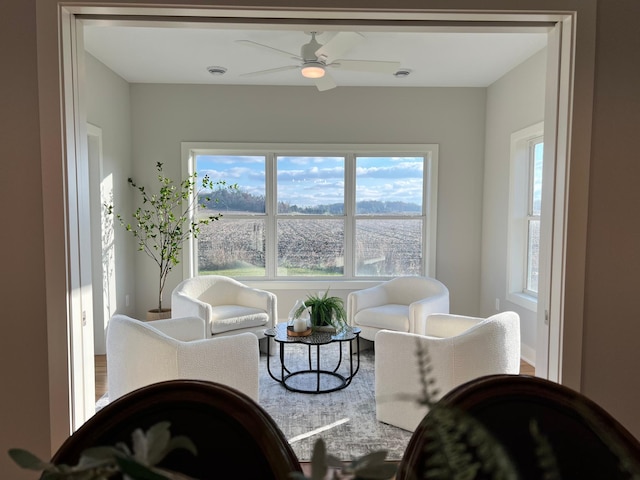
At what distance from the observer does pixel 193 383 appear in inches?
35.5

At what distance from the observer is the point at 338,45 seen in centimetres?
283

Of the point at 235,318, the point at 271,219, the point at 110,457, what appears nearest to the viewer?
the point at 110,457

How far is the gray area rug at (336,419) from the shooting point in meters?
2.43

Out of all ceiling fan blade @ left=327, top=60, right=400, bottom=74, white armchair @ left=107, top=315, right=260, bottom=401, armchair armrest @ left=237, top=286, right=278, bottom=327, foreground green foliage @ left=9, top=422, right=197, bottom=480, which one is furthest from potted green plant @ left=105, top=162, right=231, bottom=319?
foreground green foliage @ left=9, top=422, right=197, bottom=480

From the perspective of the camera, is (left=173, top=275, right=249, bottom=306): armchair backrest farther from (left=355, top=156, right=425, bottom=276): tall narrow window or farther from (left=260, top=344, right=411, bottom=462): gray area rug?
(left=355, top=156, right=425, bottom=276): tall narrow window

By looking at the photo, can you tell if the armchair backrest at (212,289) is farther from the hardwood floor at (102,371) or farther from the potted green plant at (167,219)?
the hardwood floor at (102,371)

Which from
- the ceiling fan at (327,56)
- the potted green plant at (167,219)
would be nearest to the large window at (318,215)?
the potted green plant at (167,219)

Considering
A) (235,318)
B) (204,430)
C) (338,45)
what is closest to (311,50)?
(338,45)

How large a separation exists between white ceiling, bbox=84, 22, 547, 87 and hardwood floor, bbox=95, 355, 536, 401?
269cm

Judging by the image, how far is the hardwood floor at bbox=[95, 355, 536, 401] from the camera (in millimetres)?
3238

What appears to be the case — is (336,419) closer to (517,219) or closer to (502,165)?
(517,219)

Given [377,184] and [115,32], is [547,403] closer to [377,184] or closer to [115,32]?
[115,32]

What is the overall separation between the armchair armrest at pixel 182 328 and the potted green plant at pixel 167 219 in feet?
5.07

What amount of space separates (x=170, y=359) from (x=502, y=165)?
146 inches
